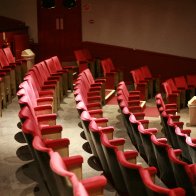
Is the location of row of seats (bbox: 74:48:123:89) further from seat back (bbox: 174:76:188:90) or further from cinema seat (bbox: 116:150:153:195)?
cinema seat (bbox: 116:150:153:195)

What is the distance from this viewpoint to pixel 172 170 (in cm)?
85

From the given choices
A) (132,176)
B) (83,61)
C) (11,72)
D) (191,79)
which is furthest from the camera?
(83,61)

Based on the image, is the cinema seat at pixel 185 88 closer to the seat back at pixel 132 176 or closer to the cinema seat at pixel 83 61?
the cinema seat at pixel 83 61

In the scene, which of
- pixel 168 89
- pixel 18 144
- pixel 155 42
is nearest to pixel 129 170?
pixel 18 144

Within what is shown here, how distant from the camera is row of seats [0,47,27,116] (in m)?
1.35

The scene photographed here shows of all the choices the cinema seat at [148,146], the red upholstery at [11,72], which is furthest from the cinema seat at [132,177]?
the red upholstery at [11,72]

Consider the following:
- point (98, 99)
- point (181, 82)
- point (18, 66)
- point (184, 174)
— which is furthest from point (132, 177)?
point (181, 82)

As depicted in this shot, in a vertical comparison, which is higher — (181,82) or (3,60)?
(3,60)

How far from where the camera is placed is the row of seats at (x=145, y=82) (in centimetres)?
171

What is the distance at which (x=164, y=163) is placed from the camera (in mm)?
869

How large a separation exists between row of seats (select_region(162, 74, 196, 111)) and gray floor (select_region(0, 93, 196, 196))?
0.24 feet

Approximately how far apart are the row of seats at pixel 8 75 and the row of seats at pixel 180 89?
0.54 metres

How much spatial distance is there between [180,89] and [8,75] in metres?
0.68

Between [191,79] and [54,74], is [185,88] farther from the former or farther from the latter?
[54,74]
